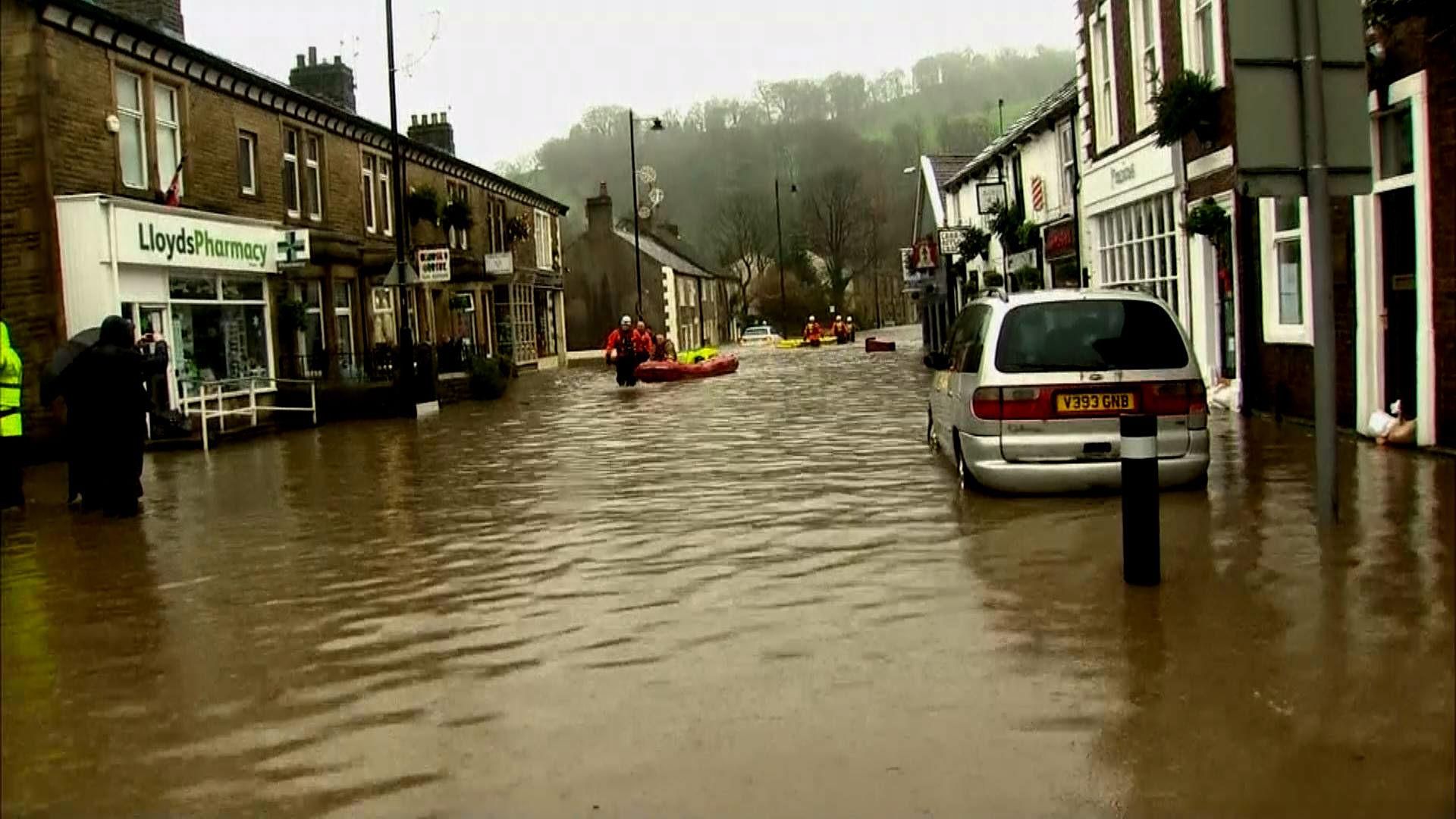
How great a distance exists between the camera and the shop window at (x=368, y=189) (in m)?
32.3

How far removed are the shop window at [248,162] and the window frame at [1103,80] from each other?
15427mm

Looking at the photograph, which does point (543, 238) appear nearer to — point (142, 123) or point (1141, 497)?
point (142, 123)

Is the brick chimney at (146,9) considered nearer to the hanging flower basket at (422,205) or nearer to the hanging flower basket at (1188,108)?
the hanging flower basket at (422,205)

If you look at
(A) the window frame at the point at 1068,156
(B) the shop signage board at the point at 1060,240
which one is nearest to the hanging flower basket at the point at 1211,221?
(B) the shop signage board at the point at 1060,240

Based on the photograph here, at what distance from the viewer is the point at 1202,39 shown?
57.6ft

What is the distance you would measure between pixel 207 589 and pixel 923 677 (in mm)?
4883

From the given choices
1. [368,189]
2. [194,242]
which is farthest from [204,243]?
[368,189]

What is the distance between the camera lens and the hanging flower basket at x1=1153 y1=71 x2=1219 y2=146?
16.4 m

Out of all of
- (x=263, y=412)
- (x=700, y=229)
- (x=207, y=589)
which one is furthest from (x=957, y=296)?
(x=700, y=229)

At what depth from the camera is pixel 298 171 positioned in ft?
93.0

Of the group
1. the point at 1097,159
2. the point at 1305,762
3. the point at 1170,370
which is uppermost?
the point at 1097,159

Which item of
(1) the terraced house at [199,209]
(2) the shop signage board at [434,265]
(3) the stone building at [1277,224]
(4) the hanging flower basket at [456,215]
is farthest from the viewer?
(4) the hanging flower basket at [456,215]

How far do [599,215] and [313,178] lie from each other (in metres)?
39.4

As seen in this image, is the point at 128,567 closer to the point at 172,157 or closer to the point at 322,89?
the point at 172,157
